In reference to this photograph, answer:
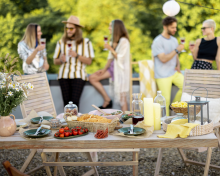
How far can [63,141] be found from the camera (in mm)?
1481

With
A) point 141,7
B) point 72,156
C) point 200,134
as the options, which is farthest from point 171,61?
point 141,7

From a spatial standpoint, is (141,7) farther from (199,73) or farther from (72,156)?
(72,156)

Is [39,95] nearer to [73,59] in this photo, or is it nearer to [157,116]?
[73,59]

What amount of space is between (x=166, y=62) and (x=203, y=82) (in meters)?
1.02

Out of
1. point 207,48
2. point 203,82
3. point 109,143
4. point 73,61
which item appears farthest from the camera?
point 73,61

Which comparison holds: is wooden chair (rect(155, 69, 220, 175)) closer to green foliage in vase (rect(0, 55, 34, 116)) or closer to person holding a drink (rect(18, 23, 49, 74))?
green foliage in vase (rect(0, 55, 34, 116))

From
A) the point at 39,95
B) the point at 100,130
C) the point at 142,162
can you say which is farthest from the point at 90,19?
the point at 100,130

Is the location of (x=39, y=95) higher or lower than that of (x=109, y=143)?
higher

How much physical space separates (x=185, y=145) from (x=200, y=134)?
119 mm

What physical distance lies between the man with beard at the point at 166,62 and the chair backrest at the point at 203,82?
85 centimetres

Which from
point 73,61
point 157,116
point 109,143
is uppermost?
point 73,61

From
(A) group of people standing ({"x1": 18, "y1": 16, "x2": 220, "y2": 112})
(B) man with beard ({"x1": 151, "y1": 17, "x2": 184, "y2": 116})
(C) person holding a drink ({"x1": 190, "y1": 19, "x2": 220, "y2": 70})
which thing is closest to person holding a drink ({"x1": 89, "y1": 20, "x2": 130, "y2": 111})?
(A) group of people standing ({"x1": 18, "y1": 16, "x2": 220, "y2": 112})

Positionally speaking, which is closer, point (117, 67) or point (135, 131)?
point (135, 131)

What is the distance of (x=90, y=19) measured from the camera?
6363 millimetres
